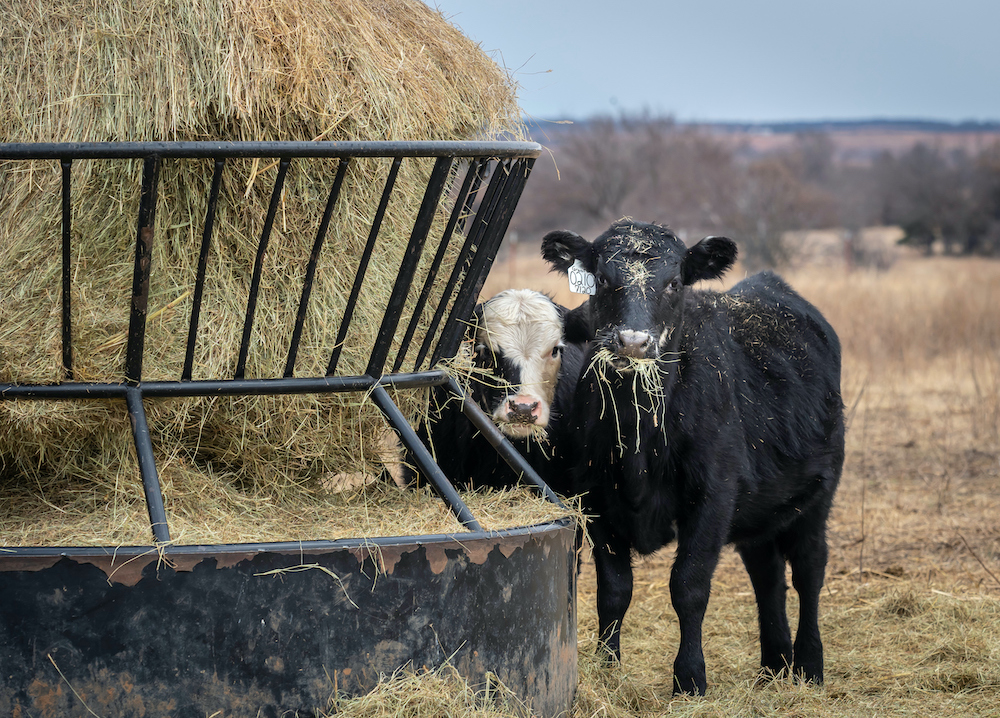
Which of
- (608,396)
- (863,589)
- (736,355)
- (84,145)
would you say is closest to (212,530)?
(84,145)

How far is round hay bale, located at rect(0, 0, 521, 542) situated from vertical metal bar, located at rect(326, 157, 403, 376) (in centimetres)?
16

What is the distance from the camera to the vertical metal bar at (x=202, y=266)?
274 cm

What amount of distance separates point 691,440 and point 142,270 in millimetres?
2152

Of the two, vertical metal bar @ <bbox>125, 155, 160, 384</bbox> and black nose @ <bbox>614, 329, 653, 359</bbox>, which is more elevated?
vertical metal bar @ <bbox>125, 155, 160, 384</bbox>

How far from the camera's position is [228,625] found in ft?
8.80

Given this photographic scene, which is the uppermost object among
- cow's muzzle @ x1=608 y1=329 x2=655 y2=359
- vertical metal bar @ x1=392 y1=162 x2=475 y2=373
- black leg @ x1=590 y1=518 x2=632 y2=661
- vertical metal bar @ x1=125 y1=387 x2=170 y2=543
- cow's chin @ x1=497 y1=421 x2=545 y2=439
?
vertical metal bar @ x1=392 y1=162 x2=475 y2=373

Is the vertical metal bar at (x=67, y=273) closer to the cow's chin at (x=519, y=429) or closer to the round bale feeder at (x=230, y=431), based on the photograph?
the round bale feeder at (x=230, y=431)

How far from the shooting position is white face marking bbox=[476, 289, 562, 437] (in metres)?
4.49

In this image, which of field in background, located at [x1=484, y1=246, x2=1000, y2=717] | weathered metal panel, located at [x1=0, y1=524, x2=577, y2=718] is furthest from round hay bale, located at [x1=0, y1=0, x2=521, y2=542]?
field in background, located at [x1=484, y1=246, x2=1000, y2=717]

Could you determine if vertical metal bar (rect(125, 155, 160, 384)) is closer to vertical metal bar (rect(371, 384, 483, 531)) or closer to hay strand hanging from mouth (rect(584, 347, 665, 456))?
vertical metal bar (rect(371, 384, 483, 531))

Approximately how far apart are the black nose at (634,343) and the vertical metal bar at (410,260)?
98 cm

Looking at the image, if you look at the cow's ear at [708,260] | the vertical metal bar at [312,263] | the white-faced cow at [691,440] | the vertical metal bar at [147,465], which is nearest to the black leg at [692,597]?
the white-faced cow at [691,440]

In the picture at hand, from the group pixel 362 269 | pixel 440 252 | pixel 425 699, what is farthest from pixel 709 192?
pixel 425 699

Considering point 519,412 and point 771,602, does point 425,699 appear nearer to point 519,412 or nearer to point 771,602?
point 519,412
